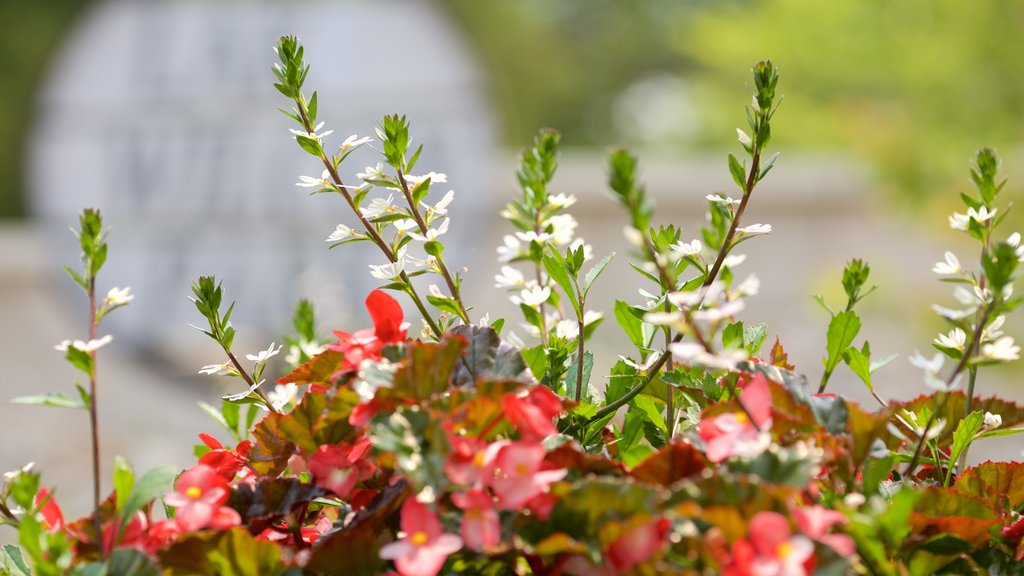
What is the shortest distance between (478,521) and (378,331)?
0.19 metres

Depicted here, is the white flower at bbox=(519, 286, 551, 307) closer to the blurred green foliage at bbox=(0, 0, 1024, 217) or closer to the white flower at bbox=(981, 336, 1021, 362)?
the white flower at bbox=(981, 336, 1021, 362)

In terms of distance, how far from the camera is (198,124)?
4934 mm

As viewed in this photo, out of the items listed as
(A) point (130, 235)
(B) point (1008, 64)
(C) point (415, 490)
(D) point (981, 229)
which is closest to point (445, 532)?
(C) point (415, 490)

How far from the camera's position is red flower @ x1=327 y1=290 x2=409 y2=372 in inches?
27.0

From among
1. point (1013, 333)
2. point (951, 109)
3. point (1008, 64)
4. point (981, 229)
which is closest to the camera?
point (981, 229)

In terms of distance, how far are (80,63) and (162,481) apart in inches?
193

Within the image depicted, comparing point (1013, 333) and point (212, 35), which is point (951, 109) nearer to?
point (1013, 333)

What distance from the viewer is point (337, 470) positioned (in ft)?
2.09

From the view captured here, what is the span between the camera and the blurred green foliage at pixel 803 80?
5.91m

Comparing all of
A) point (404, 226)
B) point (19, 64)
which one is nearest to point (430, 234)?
point (404, 226)

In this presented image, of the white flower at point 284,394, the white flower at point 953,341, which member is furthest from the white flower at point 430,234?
the white flower at point 953,341

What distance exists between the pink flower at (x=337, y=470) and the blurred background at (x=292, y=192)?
329 cm

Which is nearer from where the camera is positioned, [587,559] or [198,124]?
[587,559]

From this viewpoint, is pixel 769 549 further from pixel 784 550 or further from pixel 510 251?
pixel 510 251
